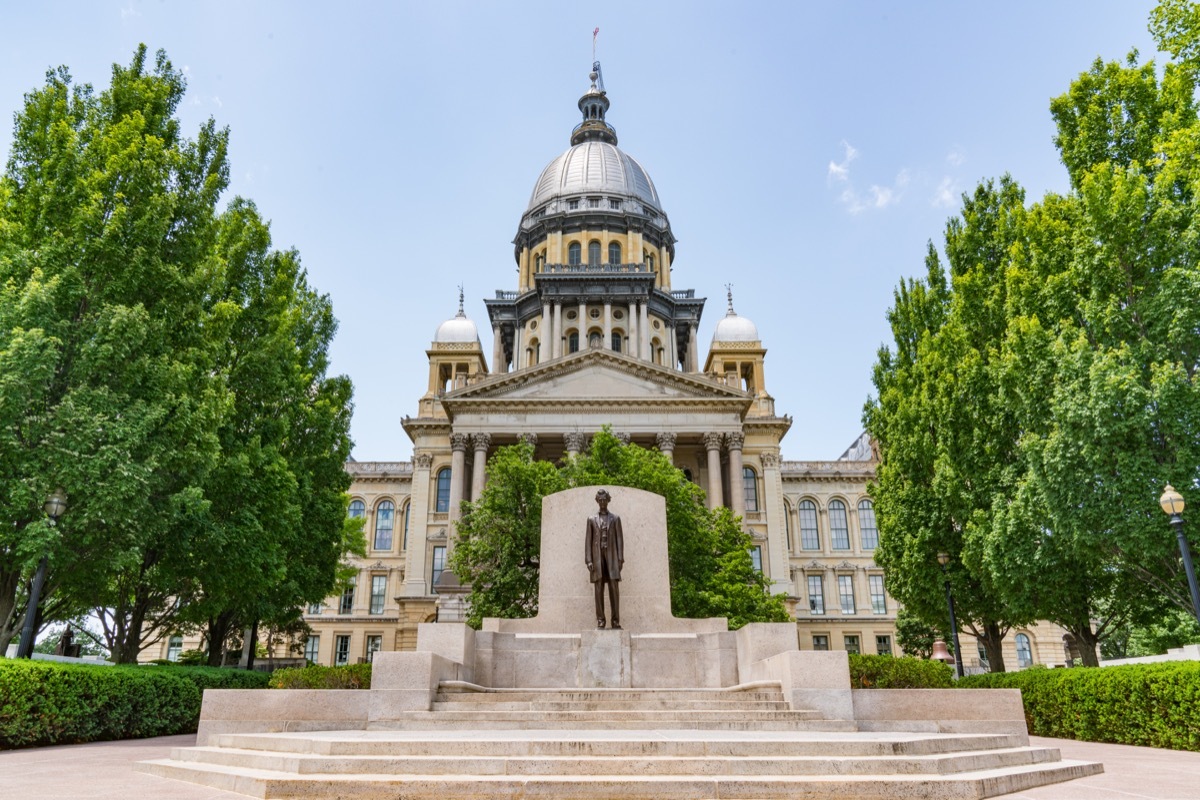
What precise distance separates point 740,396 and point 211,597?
Result: 111 feet

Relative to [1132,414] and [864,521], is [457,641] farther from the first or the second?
[864,521]

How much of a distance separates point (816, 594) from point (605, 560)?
45.1 m

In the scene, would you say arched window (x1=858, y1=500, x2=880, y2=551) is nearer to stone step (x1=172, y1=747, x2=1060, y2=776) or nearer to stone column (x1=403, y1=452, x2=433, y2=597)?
stone column (x1=403, y1=452, x2=433, y2=597)

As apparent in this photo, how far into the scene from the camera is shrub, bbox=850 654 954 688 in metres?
17.7

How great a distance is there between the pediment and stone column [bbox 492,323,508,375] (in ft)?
63.9

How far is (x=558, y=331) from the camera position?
6000cm

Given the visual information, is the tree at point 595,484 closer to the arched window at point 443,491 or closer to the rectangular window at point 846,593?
the arched window at point 443,491

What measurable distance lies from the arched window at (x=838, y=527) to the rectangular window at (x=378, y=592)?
32052mm

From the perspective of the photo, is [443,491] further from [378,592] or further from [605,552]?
[605,552]

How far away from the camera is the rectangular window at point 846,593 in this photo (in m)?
53.7

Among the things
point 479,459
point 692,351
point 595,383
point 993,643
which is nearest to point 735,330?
point 692,351

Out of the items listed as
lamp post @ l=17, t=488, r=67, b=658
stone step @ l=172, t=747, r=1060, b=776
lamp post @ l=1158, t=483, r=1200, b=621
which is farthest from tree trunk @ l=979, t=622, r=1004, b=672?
lamp post @ l=17, t=488, r=67, b=658

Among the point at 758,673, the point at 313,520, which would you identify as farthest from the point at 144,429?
the point at 758,673

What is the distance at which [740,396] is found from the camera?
4659cm
